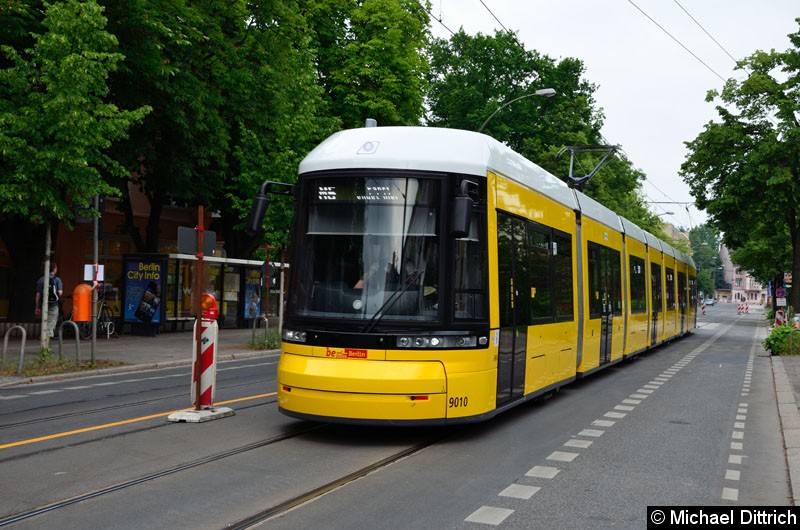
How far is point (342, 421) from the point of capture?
7.84m

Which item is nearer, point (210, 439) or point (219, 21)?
point (210, 439)

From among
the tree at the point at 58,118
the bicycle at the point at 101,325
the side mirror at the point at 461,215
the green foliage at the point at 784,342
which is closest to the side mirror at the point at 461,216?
the side mirror at the point at 461,215

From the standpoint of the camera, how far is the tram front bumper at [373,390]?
7.79 metres

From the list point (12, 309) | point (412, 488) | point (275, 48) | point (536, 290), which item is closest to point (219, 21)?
point (275, 48)

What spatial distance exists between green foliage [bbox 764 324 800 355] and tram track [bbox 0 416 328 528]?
57.8 ft

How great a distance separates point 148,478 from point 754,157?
32.8m

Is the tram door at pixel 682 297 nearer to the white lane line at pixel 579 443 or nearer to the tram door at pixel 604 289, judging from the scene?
the tram door at pixel 604 289

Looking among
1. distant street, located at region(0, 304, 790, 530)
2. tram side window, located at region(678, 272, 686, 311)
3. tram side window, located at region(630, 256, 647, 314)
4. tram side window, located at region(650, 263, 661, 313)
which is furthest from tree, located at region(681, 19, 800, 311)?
distant street, located at region(0, 304, 790, 530)

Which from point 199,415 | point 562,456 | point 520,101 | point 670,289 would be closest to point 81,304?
point 199,415

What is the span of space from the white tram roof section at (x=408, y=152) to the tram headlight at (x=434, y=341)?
1.69 meters

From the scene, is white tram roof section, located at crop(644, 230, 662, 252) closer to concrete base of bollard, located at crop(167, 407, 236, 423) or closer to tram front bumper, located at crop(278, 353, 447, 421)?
concrete base of bollard, located at crop(167, 407, 236, 423)

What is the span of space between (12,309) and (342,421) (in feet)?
57.6

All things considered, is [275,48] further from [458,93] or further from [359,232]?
[458,93]

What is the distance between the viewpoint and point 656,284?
22312 millimetres
